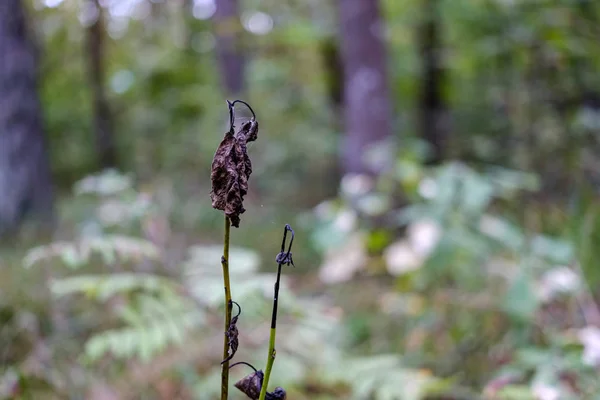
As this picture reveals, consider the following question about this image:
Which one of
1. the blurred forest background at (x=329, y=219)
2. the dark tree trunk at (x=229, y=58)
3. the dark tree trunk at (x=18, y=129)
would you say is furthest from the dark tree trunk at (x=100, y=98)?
the dark tree trunk at (x=18, y=129)

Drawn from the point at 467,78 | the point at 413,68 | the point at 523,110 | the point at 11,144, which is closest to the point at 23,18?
the point at 11,144

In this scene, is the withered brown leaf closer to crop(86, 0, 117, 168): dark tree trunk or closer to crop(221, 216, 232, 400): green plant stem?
crop(221, 216, 232, 400): green plant stem

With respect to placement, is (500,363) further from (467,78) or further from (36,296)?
(467,78)

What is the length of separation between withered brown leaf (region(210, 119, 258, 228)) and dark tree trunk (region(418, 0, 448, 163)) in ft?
26.3

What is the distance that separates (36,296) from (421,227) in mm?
2122

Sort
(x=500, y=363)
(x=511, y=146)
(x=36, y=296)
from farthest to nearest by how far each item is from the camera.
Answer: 1. (x=511, y=146)
2. (x=36, y=296)
3. (x=500, y=363)

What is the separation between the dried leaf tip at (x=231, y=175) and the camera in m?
0.69

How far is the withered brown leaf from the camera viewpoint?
2.25 feet

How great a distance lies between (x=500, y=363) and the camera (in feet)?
7.79

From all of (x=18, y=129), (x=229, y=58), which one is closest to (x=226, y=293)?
(x=18, y=129)

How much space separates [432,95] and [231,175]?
8882 mm

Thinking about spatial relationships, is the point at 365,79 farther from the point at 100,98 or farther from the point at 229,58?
the point at 100,98

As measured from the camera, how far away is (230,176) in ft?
2.30

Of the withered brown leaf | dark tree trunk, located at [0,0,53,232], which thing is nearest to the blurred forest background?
dark tree trunk, located at [0,0,53,232]
